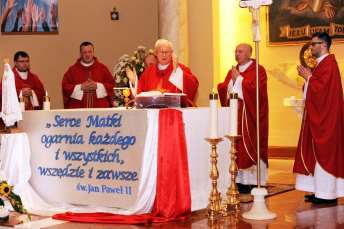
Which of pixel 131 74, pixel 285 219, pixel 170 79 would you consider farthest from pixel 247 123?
pixel 285 219

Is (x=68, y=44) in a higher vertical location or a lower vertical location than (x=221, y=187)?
higher

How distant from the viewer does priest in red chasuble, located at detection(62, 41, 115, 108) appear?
1017 centimetres

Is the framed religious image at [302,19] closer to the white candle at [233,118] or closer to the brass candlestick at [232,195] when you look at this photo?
the brass candlestick at [232,195]

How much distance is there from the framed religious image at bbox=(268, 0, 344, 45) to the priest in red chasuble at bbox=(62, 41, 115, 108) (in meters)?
3.51

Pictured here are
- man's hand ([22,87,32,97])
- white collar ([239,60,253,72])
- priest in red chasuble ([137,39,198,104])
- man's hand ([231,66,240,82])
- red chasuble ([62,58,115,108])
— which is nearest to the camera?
priest in red chasuble ([137,39,198,104])

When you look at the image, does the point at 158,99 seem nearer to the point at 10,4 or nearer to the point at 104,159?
the point at 104,159

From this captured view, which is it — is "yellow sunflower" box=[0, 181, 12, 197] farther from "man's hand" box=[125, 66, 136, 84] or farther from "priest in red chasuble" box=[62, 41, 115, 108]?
"priest in red chasuble" box=[62, 41, 115, 108]

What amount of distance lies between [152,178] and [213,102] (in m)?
0.98

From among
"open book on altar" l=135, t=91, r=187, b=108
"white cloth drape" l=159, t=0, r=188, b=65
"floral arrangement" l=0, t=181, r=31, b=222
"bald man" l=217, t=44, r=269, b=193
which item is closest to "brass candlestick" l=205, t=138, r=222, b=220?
"open book on altar" l=135, t=91, r=187, b=108

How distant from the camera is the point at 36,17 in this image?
1163 cm

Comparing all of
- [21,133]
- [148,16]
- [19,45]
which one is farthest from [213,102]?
[148,16]

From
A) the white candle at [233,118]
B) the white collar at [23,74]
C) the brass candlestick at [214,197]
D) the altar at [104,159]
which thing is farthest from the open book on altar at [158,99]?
the white collar at [23,74]

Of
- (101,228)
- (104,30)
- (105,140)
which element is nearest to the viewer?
(101,228)

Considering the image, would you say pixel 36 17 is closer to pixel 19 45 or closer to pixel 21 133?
pixel 19 45
